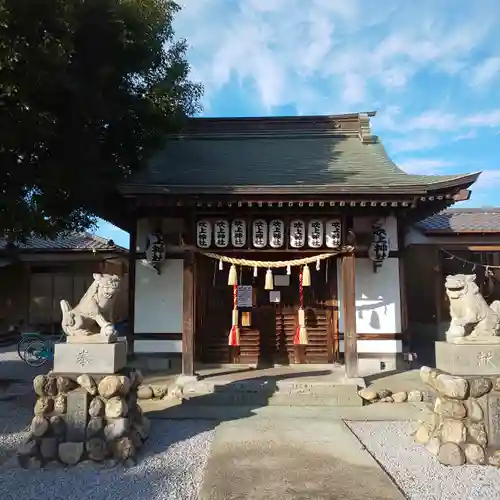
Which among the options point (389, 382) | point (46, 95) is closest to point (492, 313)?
point (389, 382)

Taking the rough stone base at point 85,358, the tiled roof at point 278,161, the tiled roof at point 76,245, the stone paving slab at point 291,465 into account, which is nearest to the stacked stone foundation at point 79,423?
the rough stone base at point 85,358

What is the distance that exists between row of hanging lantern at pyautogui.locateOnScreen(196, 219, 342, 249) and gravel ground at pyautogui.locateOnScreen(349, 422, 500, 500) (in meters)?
3.76

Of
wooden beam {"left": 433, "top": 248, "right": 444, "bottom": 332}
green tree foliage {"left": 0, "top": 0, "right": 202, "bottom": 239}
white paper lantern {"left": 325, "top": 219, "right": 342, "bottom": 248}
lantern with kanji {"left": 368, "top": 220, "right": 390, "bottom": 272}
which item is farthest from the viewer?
wooden beam {"left": 433, "top": 248, "right": 444, "bottom": 332}

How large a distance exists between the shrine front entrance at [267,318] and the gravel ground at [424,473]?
3970 mm

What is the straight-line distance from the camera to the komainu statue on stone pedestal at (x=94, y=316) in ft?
17.7

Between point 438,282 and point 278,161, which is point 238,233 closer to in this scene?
point 278,161

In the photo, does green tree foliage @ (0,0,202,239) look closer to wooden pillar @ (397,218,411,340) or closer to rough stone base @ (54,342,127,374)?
rough stone base @ (54,342,127,374)

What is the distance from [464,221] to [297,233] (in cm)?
891

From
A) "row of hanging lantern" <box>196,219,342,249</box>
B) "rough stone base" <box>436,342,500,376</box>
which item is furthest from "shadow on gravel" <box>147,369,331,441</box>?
"rough stone base" <box>436,342,500,376</box>

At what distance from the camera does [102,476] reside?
15.4 ft

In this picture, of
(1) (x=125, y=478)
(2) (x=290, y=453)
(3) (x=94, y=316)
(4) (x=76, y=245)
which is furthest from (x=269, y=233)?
(4) (x=76, y=245)

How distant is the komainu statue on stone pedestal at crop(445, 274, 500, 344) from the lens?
543 centimetres

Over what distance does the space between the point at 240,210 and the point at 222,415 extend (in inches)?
152

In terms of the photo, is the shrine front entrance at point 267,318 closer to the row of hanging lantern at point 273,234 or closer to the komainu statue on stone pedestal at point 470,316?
the row of hanging lantern at point 273,234
